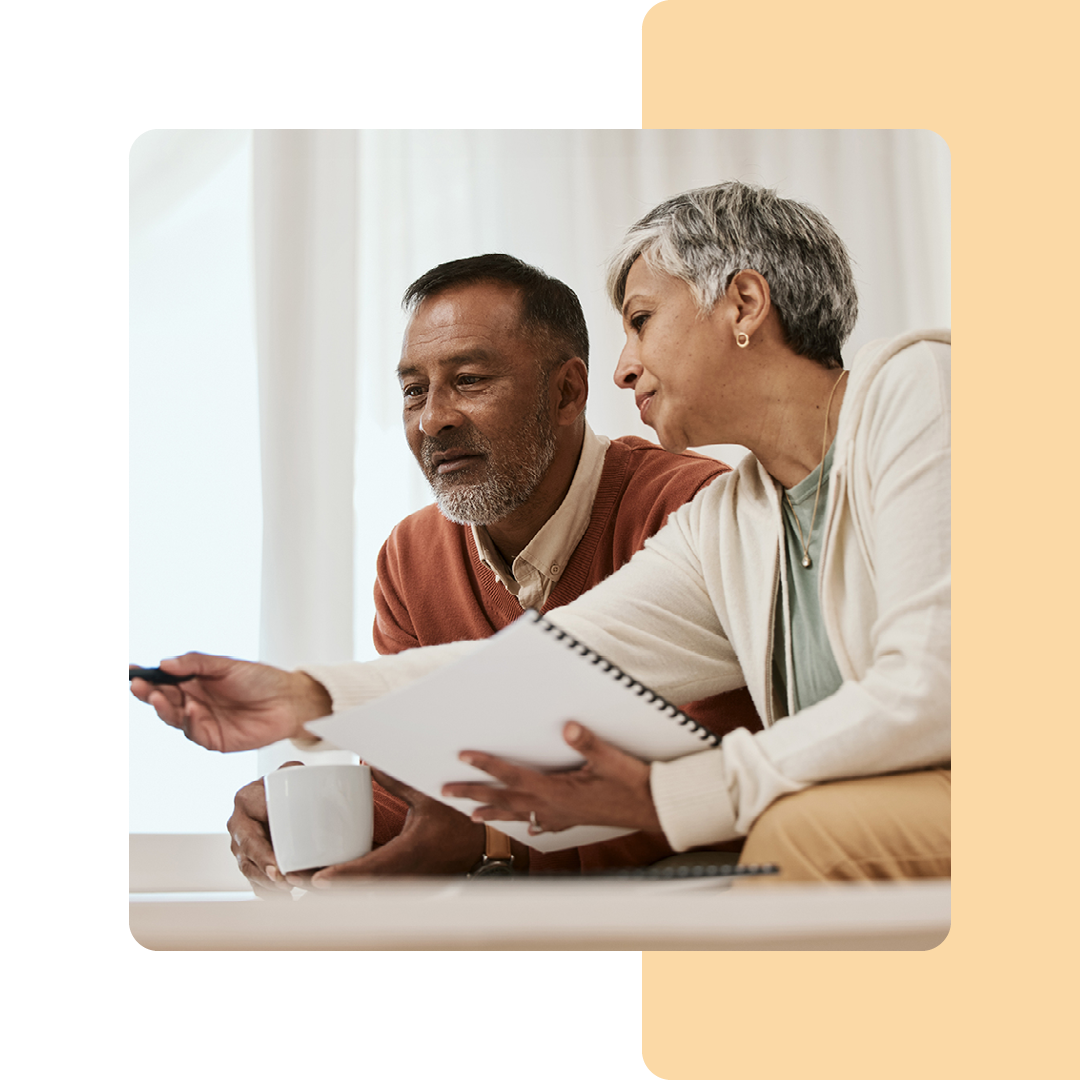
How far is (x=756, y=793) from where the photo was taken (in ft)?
5.18

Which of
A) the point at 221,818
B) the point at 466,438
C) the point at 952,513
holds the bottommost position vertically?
the point at 221,818

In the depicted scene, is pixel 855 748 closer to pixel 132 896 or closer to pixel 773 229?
pixel 773 229

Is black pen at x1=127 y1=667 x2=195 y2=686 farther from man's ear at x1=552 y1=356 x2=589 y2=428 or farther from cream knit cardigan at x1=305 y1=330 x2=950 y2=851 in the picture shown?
man's ear at x1=552 y1=356 x2=589 y2=428

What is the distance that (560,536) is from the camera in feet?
5.57

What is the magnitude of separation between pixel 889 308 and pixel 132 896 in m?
1.37

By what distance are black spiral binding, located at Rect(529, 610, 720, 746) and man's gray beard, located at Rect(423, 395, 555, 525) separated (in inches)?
7.1

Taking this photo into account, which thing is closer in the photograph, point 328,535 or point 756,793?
point 756,793

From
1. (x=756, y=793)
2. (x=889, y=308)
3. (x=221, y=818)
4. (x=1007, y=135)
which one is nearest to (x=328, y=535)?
(x=221, y=818)

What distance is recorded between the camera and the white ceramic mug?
165 cm

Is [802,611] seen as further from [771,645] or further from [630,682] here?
[630,682]

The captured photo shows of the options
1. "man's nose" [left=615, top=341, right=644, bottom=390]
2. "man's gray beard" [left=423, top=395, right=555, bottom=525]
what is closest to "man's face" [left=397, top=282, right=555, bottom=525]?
"man's gray beard" [left=423, top=395, right=555, bottom=525]

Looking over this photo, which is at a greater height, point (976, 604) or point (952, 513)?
point (952, 513)

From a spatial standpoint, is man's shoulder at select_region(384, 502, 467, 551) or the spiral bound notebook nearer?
the spiral bound notebook

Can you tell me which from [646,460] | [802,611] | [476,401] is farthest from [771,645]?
[476,401]
